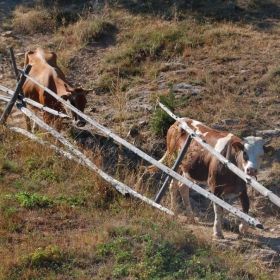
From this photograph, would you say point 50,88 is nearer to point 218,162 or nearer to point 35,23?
point 218,162

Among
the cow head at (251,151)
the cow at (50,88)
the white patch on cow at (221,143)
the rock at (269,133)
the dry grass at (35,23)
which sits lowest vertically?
the dry grass at (35,23)

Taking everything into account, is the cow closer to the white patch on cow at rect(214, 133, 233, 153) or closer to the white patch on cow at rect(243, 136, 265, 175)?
the white patch on cow at rect(214, 133, 233, 153)

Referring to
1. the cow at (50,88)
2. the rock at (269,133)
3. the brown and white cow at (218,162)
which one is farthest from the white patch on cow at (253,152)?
the cow at (50,88)

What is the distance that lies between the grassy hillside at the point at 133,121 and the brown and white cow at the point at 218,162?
362 mm

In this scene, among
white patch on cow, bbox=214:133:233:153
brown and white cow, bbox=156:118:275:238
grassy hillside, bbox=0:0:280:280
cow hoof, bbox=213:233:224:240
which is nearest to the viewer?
grassy hillside, bbox=0:0:280:280

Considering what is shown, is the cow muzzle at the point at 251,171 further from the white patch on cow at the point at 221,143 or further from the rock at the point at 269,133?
the rock at the point at 269,133

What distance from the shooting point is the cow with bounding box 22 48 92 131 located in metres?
11.5

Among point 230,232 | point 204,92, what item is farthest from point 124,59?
point 230,232

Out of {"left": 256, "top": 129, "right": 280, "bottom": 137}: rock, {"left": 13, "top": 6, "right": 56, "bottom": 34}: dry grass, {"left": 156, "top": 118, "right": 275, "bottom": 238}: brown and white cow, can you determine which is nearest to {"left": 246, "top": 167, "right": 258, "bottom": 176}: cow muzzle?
{"left": 156, "top": 118, "right": 275, "bottom": 238}: brown and white cow

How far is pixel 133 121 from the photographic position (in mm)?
12312

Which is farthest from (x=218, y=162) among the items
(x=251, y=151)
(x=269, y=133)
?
(x=269, y=133)

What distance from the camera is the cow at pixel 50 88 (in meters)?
11.5

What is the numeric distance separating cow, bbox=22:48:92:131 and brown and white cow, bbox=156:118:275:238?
2.02m

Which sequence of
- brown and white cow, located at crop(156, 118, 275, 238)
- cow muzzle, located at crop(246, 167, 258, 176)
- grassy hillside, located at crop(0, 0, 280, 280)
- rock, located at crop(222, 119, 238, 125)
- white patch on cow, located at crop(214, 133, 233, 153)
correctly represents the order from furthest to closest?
1. rock, located at crop(222, 119, 238, 125)
2. white patch on cow, located at crop(214, 133, 233, 153)
3. brown and white cow, located at crop(156, 118, 275, 238)
4. cow muzzle, located at crop(246, 167, 258, 176)
5. grassy hillside, located at crop(0, 0, 280, 280)
